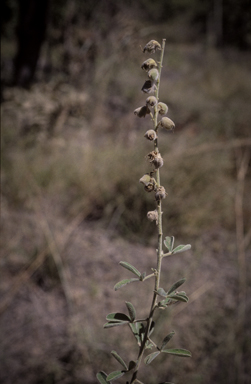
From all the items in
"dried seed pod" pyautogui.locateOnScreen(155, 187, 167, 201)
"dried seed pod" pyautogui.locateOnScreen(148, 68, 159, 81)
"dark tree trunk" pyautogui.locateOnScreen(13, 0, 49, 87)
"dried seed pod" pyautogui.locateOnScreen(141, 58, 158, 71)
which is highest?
"dark tree trunk" pyautogui.locateOnScreen(13, 0, 49, 87)

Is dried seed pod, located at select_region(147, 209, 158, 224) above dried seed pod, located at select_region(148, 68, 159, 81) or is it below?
below

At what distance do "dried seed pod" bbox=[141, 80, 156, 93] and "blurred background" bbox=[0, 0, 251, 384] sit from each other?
3.46 feet

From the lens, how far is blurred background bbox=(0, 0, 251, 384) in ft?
4.31

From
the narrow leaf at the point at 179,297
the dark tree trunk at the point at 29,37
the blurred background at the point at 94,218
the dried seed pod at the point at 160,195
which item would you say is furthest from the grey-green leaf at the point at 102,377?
the dark tree trunk at the point at 29,37

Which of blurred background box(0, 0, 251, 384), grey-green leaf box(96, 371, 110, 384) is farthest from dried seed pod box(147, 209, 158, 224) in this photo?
blurred background box(0, 0, 251, 384)

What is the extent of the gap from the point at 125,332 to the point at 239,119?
324 cm

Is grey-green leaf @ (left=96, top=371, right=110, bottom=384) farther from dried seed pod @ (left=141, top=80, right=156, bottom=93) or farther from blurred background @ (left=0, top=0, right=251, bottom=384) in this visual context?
blurred background @ (left=0, top=0, right=251, bottom=384)

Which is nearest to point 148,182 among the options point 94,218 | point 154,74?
point 154,74

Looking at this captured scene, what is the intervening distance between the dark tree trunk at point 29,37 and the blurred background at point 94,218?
0.05 ft

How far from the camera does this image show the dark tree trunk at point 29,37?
139 inches

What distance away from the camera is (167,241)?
1.59 ft

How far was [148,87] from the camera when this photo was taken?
0.40 metres

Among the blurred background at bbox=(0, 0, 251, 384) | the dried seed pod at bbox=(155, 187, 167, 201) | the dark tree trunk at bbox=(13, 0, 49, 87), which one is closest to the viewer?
the dried seed pod at bbox=(155, 187, 167, 201)

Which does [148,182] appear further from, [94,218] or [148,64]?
[94,218]
